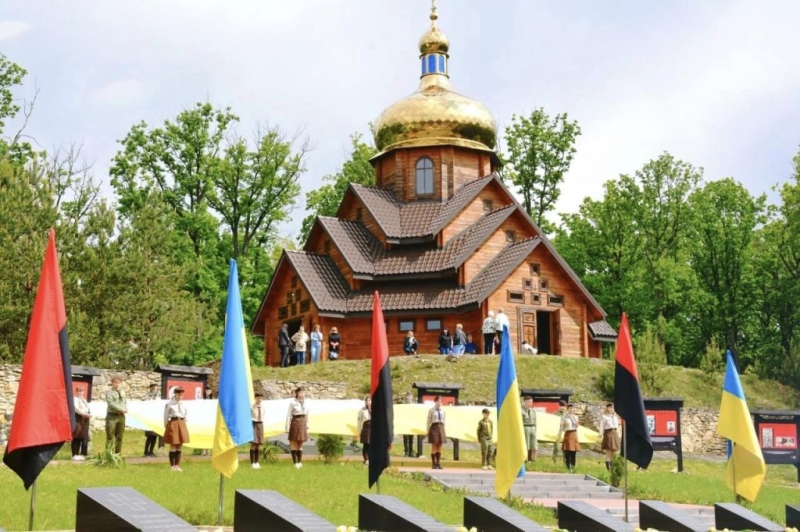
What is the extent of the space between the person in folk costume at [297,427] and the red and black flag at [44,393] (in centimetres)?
801

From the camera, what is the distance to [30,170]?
31.3m

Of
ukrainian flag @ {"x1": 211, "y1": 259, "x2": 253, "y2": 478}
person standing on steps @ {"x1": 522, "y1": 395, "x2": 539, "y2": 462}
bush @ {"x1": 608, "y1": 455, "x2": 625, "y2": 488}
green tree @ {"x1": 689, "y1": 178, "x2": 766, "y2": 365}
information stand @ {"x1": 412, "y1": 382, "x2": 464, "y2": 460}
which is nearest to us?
ukrainian flag @ {"x1": 211, "y1": 259, "x2": 253, "y2": 478}

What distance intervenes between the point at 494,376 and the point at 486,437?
8.48m

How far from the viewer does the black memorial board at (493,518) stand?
9812 millimetres

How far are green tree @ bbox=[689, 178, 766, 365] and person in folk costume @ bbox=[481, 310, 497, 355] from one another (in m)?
19.5

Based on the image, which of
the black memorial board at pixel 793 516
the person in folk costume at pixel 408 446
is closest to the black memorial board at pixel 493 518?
the black memorial board at pixel 793 516

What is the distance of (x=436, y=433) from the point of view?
20625 mm

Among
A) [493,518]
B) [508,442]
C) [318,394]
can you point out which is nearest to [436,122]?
[318,394]

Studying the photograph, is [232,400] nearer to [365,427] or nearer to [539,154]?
[365,427]

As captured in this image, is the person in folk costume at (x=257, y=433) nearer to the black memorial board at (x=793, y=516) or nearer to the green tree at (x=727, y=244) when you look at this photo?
the black memorial board at (x=793, y=516)

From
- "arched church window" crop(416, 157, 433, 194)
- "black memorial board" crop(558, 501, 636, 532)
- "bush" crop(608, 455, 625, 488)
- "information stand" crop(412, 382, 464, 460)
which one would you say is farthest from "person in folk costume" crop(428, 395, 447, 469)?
"arched church window" crop(416, 157, 433, 194)

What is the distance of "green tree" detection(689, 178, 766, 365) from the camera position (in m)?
48.2

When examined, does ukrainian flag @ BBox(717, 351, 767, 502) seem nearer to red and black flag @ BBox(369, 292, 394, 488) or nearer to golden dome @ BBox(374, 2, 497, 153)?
red and black flag @ BBox(369, 292, 394, 488)

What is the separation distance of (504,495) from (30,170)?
835 inches
